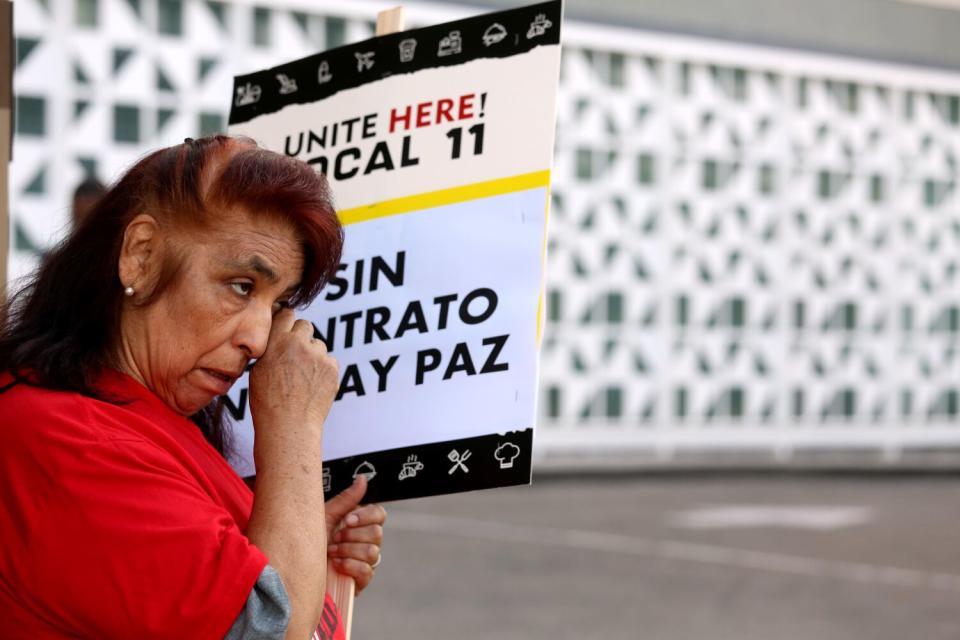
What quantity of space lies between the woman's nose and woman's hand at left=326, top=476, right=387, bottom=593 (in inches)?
19.5

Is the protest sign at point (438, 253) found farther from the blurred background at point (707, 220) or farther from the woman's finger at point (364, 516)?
the blurred background at point (707, 220)

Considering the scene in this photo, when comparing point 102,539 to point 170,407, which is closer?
point 102,539

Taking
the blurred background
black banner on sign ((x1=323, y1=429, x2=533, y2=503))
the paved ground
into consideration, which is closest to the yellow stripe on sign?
black banner on sign ((x1=323, y1=429, x2=533, y2=503))

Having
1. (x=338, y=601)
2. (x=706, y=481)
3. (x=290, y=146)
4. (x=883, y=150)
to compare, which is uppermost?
(x=883, y=150)

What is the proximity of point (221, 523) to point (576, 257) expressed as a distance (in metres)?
14.8

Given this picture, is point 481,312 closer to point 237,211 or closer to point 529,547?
point 237,211

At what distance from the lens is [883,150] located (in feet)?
58.7

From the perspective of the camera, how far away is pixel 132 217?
166 centimetres

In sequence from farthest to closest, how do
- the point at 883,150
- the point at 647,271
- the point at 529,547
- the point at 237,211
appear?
the point at 883,150 → the point at 647,271 → the point at 529,547 → the point at 237,211

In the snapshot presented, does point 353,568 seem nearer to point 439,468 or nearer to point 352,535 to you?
point 352,535

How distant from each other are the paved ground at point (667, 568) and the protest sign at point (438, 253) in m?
4.31

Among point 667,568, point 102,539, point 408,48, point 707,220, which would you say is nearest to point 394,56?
point 408,48

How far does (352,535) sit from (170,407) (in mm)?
510

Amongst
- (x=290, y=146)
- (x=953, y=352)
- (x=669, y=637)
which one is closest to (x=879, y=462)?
(x=953, y=352)
